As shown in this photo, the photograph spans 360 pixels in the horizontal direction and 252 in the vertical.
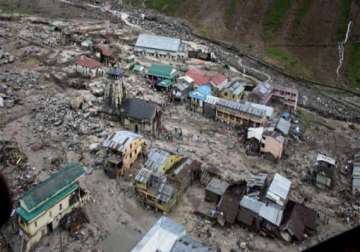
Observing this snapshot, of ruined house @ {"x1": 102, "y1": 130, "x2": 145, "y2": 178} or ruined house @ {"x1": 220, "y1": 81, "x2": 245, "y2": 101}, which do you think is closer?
ruined house @ {"x1": 102, "y1": 130, "x2": 145, "y2": 178}

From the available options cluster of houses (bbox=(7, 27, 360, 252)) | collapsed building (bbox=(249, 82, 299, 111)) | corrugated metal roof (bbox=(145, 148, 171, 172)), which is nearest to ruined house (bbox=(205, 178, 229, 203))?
cluster of houses (bbox=(7, 27, 360, 252))

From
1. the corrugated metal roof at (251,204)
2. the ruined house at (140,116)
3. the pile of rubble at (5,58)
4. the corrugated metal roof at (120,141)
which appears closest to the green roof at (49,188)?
the corrugated metal roof at (120,141)

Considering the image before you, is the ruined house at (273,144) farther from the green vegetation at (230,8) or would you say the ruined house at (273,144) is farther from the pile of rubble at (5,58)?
the green vegetation at (230,8)

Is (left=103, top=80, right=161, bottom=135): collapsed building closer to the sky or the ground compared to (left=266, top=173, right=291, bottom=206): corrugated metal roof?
closer to the sky

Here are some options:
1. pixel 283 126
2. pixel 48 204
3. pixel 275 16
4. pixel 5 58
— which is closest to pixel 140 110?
pixel 48 204

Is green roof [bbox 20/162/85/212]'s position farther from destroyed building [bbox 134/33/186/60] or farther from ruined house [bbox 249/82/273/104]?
destroyed building [bbox 134/33/186/60]

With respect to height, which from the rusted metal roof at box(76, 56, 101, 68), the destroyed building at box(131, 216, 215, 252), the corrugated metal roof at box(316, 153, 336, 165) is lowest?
the destroyed building at box(131, 216, 215, 252)

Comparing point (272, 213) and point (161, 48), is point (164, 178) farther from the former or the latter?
point (161, 48)
